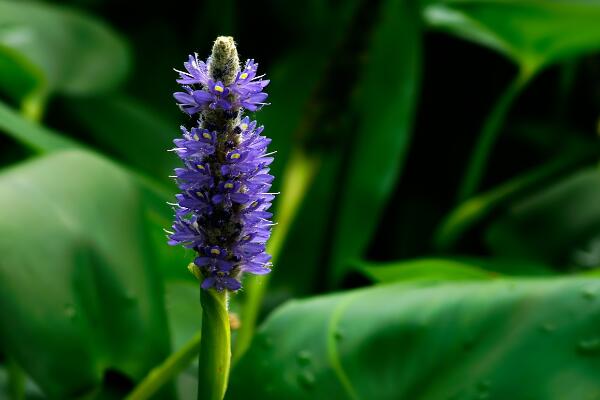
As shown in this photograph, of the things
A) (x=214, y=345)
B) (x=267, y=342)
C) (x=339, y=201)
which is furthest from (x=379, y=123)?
(x=214, y=345)

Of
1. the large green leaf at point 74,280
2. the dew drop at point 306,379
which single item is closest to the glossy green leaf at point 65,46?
the large green leaf at point 74,280

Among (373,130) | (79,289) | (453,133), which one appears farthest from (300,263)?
(79,289)

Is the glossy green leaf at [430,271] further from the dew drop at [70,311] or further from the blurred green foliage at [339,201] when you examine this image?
the dew drop at [70,311]

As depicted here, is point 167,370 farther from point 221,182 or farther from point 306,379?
point 221,182

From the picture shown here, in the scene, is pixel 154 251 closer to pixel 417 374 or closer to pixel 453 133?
pixel 417 374

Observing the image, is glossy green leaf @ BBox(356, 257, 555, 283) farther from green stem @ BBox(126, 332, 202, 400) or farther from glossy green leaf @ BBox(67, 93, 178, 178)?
glossy green leaf @ BBox(67, 93, 178, 178)
